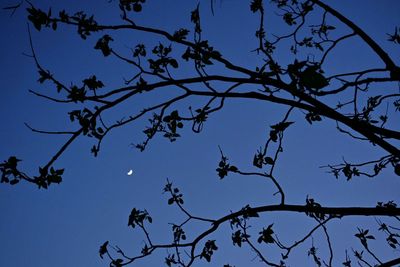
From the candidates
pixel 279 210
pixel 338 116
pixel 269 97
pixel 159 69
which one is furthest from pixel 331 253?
pixel 159 69

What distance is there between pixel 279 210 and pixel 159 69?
9.02 feet

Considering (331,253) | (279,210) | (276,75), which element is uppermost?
(276,75)

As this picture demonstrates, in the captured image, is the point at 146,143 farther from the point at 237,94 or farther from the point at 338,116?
the point at 338,116

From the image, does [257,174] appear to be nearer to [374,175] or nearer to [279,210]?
[279,210]

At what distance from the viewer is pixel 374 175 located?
16.8 ft

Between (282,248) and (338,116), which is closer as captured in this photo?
(338,116)

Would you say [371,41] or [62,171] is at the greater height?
[371,41]

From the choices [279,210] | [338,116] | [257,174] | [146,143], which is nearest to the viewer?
[338,116]

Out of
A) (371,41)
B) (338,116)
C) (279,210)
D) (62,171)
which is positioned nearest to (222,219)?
(279,210)

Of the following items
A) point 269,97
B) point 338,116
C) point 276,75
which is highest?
point 276,75

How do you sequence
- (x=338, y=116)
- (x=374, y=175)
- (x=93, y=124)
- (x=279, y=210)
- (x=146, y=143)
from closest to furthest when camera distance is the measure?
1. (x=338, y=116)
2. (x=93, y=124)
3. (x=279, y=210)
4. (x=146, y=143)
5. (x=374, y=175)

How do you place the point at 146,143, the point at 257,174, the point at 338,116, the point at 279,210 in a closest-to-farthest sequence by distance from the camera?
the point at 338,116 → the point at 279,210 → the point at 257,174 → the point at 146,143

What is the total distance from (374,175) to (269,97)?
3.30 meters

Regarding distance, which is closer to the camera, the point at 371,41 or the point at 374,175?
the point at 371,41
